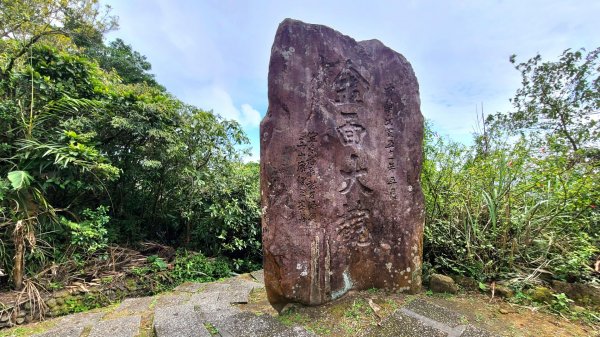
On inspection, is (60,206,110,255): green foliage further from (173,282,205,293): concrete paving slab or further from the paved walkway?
(173,282,205,293): concrete paving slab

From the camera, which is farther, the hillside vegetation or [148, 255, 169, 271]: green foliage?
[148, 255, 169, 271]: green foliage

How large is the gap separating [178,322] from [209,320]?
0.30 m

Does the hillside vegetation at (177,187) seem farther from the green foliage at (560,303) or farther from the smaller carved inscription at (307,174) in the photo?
the smaller carved inscription at (307,174)

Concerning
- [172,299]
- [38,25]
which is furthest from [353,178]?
[38,25]

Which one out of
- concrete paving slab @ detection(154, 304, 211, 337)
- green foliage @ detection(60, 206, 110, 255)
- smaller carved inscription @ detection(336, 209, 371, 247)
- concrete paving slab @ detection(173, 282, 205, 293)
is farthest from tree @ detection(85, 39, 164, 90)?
smaller carved inscription @ detection(336, 209, 371, 247)

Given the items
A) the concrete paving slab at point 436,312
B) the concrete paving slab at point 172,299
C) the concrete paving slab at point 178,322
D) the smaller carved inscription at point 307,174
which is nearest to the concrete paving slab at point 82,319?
the concrete paving slab at point 172,299

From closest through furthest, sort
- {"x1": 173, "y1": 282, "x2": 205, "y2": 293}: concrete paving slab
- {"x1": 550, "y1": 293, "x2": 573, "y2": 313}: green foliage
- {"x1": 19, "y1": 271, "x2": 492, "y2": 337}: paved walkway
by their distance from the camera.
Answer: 1. {"x1": 19, "y1": 271, "x2": 492, "y2": 337}: paved walkway
2. {"x1": 550, "y1": 293, "x2": 573, "y2": 313}: green foliage
3. {"x1": 173, "y1": 282, "x2": 205, "y2": 293}: concrete paving slab

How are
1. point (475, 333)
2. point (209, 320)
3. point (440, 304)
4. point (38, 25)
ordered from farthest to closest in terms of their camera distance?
point (38, 25) → point (209, 320) → point (440, 304) → point (475, 333)

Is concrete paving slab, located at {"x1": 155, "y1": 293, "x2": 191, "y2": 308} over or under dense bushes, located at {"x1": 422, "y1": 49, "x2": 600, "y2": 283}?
under

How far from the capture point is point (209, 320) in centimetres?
253

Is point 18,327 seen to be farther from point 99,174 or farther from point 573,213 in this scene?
point 573,213

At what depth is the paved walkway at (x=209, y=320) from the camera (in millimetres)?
2041

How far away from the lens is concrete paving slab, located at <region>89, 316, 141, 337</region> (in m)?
2.52

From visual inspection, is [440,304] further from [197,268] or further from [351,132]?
[197,268]
